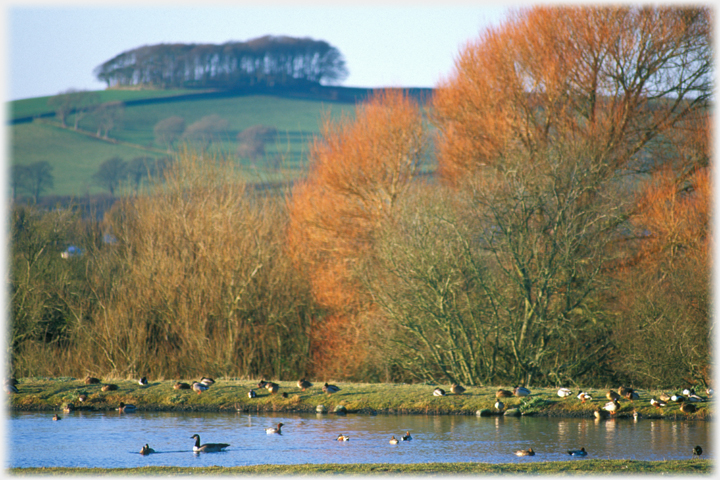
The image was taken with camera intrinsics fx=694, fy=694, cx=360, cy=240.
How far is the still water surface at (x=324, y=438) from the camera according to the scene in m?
11.0

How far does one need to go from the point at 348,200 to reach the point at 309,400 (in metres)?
12.1

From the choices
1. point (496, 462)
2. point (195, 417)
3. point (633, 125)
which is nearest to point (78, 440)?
point (195, 417)

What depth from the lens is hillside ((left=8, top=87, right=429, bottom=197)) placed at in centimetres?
6550

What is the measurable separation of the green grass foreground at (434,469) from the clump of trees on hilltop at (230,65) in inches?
3335

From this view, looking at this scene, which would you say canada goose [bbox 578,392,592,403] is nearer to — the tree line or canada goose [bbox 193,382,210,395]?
the tree line

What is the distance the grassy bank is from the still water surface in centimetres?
48

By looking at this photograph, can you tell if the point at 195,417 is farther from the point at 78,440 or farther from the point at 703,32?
the point at 703,32

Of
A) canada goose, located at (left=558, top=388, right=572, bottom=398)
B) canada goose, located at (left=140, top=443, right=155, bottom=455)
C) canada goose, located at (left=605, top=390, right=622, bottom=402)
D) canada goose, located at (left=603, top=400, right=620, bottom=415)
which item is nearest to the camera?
canada goose, located at (left=140, top=443, right=155, bottom=455)

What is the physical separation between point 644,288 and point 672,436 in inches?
336

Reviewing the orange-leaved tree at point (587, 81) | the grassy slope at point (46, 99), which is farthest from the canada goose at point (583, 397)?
the grassy slope at point (46, 99)

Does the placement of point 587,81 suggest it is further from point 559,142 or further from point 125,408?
point 125,408

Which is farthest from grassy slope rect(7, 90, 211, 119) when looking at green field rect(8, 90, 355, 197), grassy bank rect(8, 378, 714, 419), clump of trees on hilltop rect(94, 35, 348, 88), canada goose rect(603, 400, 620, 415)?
canada goose rect(603, 400, 620, 415)

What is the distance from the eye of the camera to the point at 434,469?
9.84m

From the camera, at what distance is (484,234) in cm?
2072
